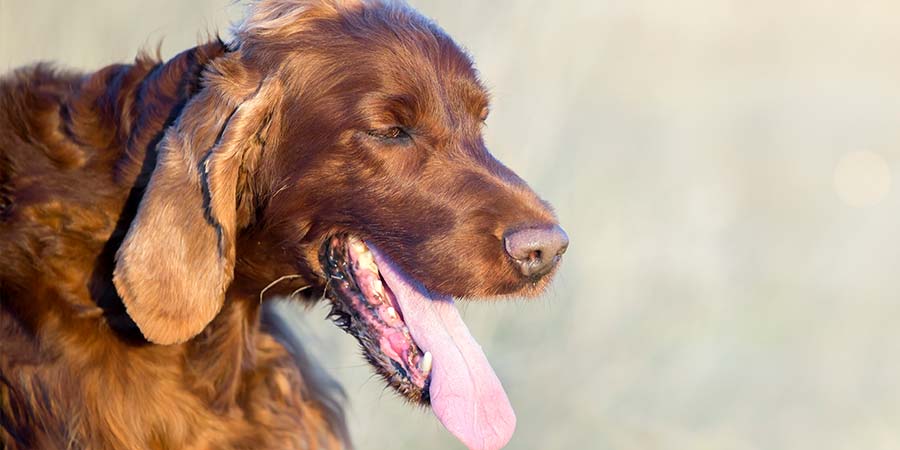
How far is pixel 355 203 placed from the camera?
2.70 m

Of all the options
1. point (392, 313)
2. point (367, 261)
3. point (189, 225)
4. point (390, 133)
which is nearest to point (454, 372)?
point (392, 313)

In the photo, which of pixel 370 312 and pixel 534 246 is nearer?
pixel 534 246

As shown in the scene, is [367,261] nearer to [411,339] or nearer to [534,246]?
[411,339]

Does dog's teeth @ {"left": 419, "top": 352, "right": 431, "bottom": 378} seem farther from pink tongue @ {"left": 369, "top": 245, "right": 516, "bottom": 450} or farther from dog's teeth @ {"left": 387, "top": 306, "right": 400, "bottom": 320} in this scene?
dog's teeth @ {"left": 387, "top": 306, "right": 400, "bottom": 320}

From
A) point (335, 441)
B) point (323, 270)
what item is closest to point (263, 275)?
point (323, 270)

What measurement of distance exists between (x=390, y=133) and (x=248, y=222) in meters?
0.42

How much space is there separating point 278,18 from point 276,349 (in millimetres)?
881

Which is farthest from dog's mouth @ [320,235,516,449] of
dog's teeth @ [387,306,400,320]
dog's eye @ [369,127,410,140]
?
dog's eye @ [369,127,410,140]

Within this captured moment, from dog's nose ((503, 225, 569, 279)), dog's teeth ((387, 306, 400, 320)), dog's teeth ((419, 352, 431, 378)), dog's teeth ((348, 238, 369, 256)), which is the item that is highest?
dog's nose ((503, 225, 569, 279))

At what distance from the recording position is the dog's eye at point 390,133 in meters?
2.68

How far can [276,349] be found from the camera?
3.13 meters

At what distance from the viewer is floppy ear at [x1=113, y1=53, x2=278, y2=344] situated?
102 inches

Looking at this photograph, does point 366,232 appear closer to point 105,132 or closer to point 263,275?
point 263,275

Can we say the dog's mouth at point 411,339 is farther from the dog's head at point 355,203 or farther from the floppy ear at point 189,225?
the floppy ear at point 189,225
